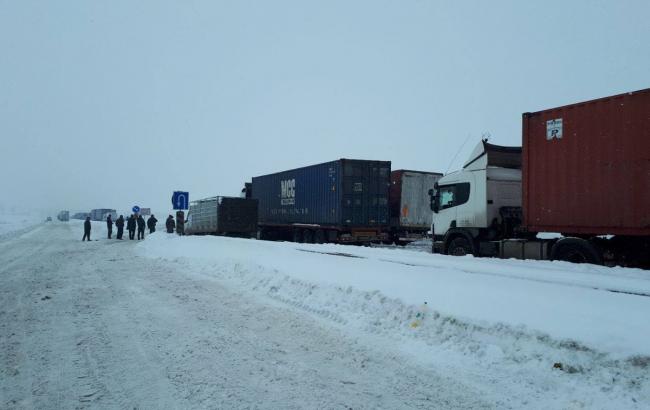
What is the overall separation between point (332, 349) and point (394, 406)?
1679mm

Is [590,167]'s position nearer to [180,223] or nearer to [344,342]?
[344,342]

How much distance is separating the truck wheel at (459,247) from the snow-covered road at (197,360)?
7037mm

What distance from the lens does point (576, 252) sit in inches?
396

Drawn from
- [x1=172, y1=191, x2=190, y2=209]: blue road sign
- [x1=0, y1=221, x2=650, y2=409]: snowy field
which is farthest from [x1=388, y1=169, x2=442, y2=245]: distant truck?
[x1=0, y1=221, x2=650, y2=409]: snowy field

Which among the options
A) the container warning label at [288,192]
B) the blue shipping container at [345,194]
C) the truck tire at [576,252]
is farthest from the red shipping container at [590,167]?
the container warning label at [288,192]

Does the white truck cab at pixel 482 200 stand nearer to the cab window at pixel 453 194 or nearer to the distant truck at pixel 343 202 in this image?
the cab window at pixel 453 194

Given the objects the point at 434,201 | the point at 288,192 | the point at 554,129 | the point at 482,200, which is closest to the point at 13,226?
the point at 288,192

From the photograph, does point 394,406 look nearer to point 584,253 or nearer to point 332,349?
point 332,349

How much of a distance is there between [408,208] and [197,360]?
1730 centimetres

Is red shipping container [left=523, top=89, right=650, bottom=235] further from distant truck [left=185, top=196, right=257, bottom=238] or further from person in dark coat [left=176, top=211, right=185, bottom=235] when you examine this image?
person in dark coat [left=176, top=211, right=185, bottom=235]

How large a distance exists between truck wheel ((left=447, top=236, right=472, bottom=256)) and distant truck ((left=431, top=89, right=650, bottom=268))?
0.03m

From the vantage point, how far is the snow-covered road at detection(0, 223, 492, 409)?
13.0 feet

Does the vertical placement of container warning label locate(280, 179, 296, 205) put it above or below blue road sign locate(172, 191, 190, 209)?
above

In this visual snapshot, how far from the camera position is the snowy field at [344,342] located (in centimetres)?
403
